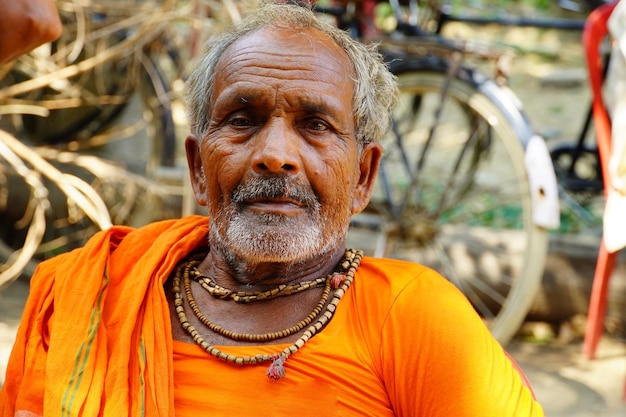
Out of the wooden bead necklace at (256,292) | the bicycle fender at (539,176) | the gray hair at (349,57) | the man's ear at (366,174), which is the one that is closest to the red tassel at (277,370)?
the wooden bead necklace at (256,292)

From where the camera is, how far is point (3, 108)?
12.4ft

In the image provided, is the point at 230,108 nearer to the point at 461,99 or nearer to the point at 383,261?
the point at 383,261

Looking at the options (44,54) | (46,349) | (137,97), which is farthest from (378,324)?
(137,97)

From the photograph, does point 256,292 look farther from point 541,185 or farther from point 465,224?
point 465,224

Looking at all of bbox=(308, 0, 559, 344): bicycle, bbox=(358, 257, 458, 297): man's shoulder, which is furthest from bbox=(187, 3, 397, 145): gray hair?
bbox=(308, 0, 559, 344): bicycle

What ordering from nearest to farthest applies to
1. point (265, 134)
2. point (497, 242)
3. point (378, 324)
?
1. point (378, 324)
2. point (265, 134)
3. point (497, 242)

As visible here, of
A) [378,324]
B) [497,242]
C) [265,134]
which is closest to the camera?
[378,324]

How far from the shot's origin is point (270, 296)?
1826 mm

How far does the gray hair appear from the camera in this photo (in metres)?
1.87

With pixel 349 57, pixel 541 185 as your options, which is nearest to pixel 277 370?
pixel 349 57

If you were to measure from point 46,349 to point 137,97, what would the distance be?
3.55 metres

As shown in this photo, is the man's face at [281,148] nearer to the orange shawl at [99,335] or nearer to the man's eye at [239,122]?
the man's eye at [239,122]

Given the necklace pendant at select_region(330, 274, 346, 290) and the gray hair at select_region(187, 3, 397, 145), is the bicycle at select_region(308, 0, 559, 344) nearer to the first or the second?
the gray hair at select_region(187, 3, 397, 145)

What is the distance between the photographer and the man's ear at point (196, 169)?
6.64ft
